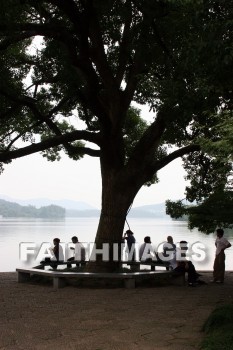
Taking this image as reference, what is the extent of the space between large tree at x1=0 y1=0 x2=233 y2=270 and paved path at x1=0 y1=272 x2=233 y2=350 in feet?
8.87

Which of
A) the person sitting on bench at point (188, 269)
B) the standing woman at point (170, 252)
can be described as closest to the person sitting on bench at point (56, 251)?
the standing woman at point (170, 252)

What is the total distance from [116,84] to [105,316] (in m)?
8.25

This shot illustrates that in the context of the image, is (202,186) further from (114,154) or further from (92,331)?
(92,331)

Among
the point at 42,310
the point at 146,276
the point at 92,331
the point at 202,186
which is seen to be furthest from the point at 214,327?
the point at 202,186

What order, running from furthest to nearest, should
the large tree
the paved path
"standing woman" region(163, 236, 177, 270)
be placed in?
"standing woman" region(163, 236, 177, 270) < the large tree < the paved path

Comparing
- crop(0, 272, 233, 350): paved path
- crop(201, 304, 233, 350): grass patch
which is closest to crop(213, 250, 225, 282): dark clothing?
crop(0, 272, 233, 350): paved path

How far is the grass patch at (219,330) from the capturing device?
603 cm

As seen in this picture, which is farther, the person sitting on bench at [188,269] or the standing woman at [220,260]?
the standing woman at [220,260]

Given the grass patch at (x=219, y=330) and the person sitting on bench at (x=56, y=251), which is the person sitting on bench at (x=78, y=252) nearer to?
the person sitting on bench at (x=56, y=251)

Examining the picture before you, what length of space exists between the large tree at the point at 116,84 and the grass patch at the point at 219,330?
2.72 m

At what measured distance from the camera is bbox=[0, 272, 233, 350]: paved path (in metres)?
6.84

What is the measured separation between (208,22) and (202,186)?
1108 centimetres

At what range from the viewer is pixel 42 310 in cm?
939

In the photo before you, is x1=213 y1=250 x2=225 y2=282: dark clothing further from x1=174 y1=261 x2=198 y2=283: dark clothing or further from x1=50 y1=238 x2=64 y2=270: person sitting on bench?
x1=50 y1=238 x2=64 y2=270: person sitting on bench
